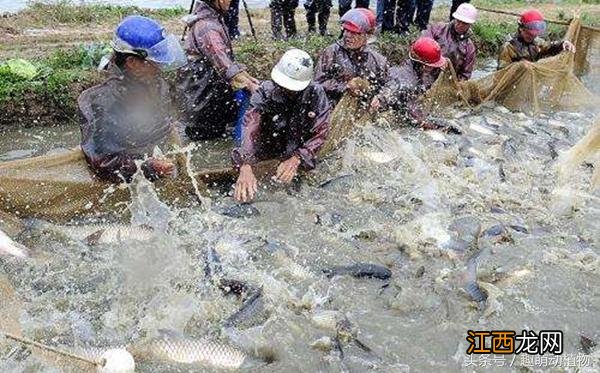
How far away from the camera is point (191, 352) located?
4.17 metres

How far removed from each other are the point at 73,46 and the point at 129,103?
5721 millimetres

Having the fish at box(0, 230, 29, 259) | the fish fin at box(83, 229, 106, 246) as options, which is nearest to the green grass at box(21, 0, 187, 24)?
the fish fin at box(83, 229, 106, 246)

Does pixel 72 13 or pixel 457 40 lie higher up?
pixel 457 40

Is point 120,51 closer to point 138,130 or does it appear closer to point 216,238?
point 138,130

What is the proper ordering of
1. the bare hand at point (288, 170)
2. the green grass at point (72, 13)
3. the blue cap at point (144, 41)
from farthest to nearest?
the green grass at point (72, 13) < the bare hand at point (288, 170) < the blue cap at point (144, 41)

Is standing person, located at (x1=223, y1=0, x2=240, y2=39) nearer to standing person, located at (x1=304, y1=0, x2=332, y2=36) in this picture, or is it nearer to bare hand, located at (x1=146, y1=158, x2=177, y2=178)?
standing person, located at (x1=304, y1=0, x2=332, y2=36)

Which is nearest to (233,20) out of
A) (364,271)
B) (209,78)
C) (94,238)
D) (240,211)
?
(209,78)

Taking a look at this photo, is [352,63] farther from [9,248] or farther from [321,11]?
[9,248]

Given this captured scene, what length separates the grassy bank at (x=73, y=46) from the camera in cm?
841

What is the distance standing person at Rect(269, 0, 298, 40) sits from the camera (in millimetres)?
11914

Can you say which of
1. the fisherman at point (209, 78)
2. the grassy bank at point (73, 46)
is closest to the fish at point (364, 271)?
the fisherman at point (209, 78)

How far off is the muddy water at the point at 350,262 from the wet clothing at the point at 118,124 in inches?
24.1

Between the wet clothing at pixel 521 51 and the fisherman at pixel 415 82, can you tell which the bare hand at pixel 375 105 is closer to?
the fisherman at pixel 415 82

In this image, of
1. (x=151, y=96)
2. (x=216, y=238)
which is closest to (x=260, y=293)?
(x=216, y=238)
